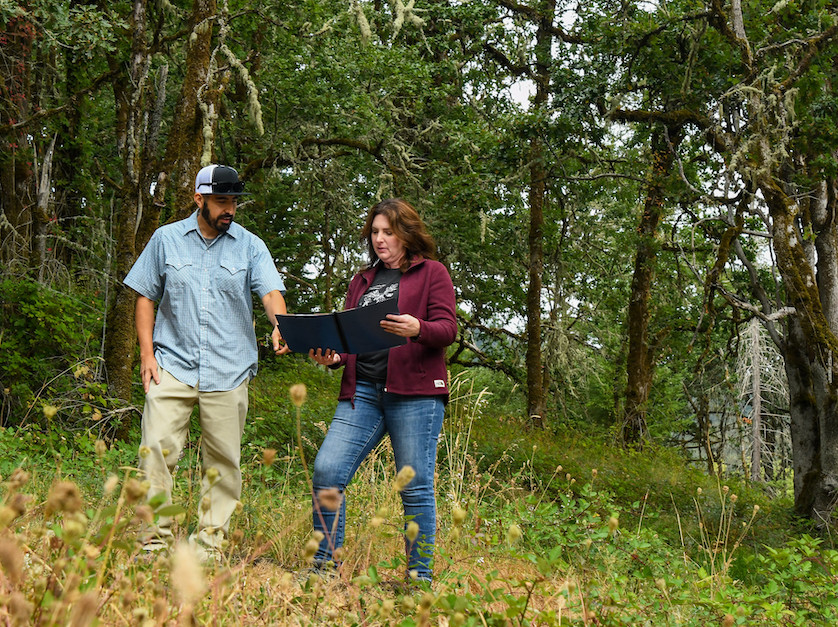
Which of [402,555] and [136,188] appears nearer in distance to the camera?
[402,555]

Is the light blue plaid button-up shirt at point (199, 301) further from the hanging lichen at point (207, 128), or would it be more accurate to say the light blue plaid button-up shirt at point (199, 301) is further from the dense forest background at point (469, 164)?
the hanging lichen at point (207, 128)

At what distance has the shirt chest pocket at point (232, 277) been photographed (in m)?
3.79

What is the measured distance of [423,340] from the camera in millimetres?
3334

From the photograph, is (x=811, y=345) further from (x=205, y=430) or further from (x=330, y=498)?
(x=330, y=498)

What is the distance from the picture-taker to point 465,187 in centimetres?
1202

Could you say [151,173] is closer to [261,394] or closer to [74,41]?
[74,41]

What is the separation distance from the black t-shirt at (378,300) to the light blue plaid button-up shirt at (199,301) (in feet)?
1.73

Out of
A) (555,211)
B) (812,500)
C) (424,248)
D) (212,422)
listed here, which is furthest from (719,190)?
(212,422)

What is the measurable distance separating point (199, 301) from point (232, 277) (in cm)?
20

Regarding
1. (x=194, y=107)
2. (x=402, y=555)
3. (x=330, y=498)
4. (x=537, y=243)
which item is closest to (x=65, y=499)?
(x=330, y=498)

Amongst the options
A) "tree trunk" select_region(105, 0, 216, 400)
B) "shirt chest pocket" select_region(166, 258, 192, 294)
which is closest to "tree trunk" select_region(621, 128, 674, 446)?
"tree trunk" select_region(105, 0, 216, 400)

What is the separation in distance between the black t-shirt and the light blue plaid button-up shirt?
0.53 meters

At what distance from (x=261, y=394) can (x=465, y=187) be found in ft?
14.2

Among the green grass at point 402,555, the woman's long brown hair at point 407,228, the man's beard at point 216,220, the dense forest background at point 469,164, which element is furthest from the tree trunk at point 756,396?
the man's beard at point 216,220
